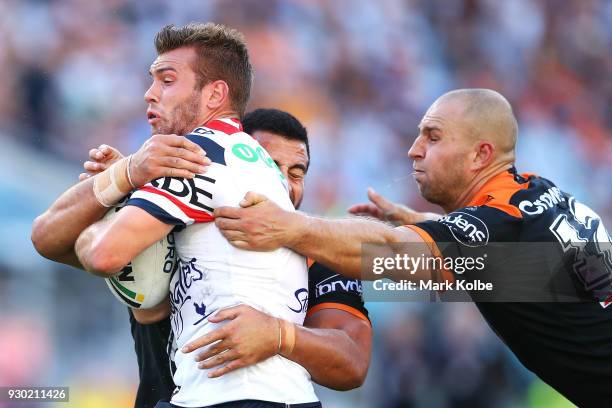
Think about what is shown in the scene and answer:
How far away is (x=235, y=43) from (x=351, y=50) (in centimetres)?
688

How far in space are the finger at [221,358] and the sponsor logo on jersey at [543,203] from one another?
1929 mm

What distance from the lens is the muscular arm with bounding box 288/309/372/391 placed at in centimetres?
402

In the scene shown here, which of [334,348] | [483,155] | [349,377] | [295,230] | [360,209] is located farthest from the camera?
[360,209]

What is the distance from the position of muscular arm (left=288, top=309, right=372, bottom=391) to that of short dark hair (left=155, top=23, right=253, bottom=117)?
1.14 m

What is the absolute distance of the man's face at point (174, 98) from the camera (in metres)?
4.35

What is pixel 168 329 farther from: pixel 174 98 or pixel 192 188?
pixel 174 98

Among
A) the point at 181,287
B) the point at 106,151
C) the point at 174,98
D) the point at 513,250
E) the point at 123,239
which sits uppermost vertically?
the point at 174,98

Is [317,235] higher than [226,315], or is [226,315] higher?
[317,235]

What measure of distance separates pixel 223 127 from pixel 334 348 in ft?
3.79

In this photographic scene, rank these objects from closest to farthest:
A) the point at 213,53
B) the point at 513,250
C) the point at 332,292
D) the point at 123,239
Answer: the point at 123,239 → the point at 213,53 → the point at 332,292 → the point at 513,250

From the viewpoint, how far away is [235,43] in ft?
15.2

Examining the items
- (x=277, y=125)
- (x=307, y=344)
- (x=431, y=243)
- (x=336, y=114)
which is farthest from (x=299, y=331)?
(x=336, y=114)

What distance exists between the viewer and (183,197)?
3828mm

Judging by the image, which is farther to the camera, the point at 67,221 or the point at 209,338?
the point at 67,221
